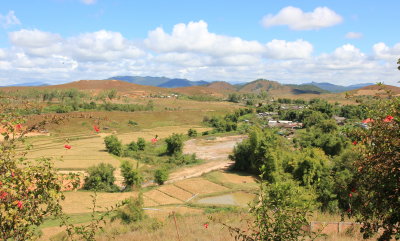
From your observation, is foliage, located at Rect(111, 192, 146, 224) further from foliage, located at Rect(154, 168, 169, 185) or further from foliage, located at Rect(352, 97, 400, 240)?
foliage, located at Rect(352, 97, 400, 240)

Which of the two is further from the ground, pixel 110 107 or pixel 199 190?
pixel 110 107

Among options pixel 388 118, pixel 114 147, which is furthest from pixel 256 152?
pixel 388 118

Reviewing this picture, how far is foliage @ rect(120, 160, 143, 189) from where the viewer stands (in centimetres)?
3538

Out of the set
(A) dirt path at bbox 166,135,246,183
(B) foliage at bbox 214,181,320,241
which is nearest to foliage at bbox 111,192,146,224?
(B) foliage at bbox 214,181,320,241

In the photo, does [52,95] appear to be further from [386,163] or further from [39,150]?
[386,163]

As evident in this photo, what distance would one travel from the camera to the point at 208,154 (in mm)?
56406

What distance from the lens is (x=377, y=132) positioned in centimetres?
567

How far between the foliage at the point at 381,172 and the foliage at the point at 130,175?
31.4 metres

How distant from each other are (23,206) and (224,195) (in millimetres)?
30412

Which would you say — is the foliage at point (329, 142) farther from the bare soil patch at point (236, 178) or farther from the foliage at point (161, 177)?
the foliage at point (161, 177)

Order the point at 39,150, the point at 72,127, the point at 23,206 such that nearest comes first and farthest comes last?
the point at 23,206 → the point at 39,150 → the point at 72,127

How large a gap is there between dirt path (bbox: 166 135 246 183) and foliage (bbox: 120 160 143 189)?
15.5 feet

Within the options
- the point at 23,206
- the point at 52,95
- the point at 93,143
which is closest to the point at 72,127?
the point at 93,143

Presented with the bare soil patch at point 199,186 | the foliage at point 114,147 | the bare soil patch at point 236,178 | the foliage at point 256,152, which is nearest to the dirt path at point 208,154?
the bare soil patch at point 199,186
